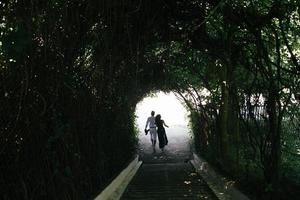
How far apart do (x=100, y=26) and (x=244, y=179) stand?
378 centimetres

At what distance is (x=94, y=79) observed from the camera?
361 inches

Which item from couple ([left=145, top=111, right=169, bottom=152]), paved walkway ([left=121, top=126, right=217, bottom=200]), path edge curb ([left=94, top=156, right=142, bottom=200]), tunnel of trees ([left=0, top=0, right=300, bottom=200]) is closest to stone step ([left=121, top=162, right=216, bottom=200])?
paved walkway ([left=121, top=126, right=217, bottom=200])

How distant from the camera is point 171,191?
391 inches

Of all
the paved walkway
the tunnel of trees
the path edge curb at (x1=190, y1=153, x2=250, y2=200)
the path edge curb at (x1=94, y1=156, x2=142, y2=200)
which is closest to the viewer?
the tunnel of trees

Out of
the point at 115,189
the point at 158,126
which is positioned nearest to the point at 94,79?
the point at 115,189

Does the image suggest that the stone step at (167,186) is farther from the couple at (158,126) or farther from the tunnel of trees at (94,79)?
the couple at (158,126)

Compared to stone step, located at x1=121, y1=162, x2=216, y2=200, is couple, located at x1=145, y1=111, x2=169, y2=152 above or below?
above

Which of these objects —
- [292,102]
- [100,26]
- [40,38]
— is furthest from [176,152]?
[40,38]

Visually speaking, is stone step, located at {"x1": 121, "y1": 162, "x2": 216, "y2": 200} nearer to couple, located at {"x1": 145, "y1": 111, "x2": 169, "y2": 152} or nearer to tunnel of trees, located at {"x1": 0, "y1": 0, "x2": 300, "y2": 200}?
tunnel of trees, located at {"x1": 0, "y1": 0, "x2": 300, "y2": 200}

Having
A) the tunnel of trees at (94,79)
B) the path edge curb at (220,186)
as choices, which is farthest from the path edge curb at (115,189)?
the path edge curb at (220,186)

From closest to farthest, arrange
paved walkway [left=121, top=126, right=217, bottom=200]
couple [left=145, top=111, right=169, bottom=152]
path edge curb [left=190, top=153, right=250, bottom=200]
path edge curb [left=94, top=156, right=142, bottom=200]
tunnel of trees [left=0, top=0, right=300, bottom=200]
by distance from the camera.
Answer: tunnel of trees [left=0, top=0, right=300, bottom=200]
path edge curb [left=190, top=153, right=250, bottom=200]
path edge curb [left=94, top=156, right=142, bottom=200]
paved walkway [left=121, top=126, right=217, bottom=200]
couple [left=145, top=111, right=169, bottom=152]

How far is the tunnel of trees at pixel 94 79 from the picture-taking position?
5.28m

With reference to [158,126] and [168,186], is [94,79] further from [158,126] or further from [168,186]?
[158,126]

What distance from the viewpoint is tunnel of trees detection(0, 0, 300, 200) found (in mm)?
5277
